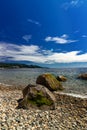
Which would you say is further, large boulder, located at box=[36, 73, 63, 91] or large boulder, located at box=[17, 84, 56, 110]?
large boulder, located at box=[36, 73, 63, 91]

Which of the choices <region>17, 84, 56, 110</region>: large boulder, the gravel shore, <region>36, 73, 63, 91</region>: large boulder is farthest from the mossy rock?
<region>36, 73, 63, 91</region>: large boulder

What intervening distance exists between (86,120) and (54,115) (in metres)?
2.08

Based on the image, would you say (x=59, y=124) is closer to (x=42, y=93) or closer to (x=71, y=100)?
(x=42, y=93)

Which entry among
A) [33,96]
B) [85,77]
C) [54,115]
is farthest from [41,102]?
[85,77]

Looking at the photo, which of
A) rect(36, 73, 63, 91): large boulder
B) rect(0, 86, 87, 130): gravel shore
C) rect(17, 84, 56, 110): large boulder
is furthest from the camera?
rect(36, 73, 63, 91): large boulder

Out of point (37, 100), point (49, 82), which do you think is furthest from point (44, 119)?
point (49, 82)

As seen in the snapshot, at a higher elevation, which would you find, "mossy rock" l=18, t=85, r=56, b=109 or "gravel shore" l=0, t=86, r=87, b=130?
"mossy rock" l=18, t=85, r=56, b=109

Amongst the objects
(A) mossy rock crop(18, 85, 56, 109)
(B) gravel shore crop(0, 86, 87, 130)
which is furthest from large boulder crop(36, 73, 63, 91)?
(B) gravel shore crop(0, 86, 87, 130)

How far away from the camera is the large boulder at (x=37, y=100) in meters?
13.4

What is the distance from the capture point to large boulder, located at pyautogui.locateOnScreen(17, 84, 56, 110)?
13.4 meters

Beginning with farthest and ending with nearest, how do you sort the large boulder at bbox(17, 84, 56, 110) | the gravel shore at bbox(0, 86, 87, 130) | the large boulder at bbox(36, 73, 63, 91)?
the large boulder at bbox(36, 73, 63, 91) < the large boulder at bbox(17, 84, 56, 110) < the gravel shore at bbox(0, 86, 87, 130)

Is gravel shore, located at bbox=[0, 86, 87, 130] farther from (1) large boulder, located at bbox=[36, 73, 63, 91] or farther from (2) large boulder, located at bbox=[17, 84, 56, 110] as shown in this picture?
(1) large boulder, located at bbox=[36, 73, 63, 91]

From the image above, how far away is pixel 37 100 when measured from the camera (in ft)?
45.3

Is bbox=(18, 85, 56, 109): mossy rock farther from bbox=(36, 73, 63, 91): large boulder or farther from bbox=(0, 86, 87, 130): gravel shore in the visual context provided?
bbox=(36, 73, 63, 91): large boulder
